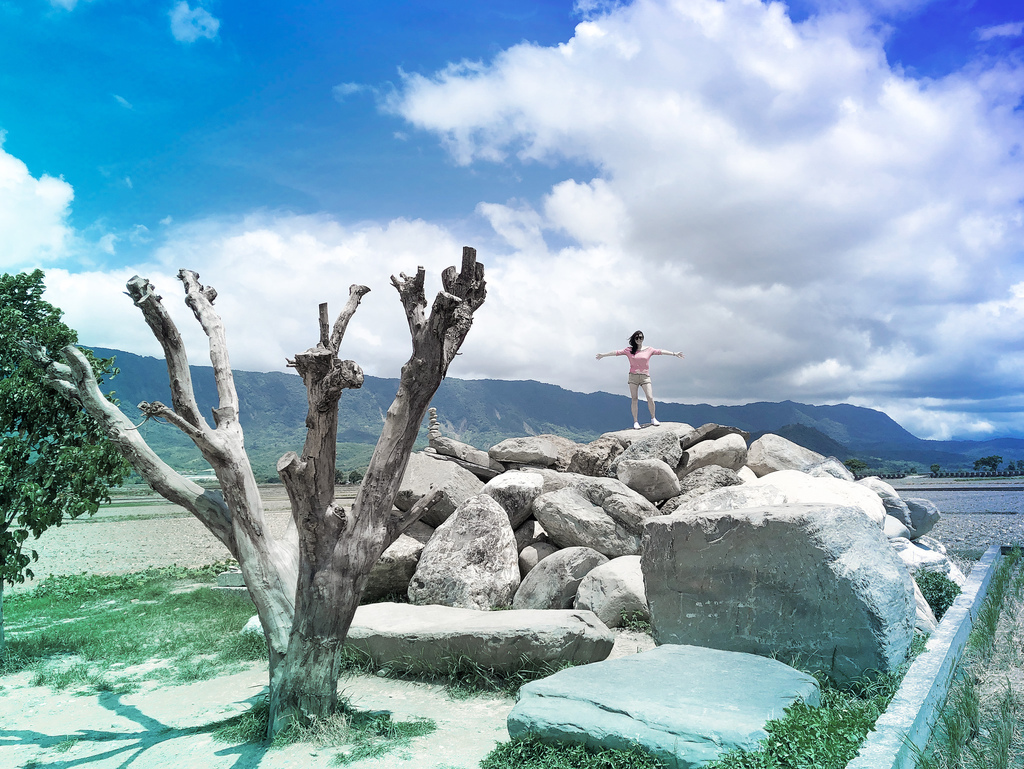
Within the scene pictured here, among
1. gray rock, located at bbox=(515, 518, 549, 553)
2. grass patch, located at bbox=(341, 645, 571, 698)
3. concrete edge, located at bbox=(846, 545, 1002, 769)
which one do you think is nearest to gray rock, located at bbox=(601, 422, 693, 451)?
gray rock, located at bbox=(515, 518, 549, 553)

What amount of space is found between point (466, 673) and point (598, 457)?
664 centimetres

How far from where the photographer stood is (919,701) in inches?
188

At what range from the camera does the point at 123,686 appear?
7.18 metres

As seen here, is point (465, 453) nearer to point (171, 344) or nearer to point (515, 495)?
point (515, 495)

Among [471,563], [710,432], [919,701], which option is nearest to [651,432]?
[710,432]

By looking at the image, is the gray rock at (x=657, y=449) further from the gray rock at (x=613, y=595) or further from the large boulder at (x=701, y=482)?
the gray rock at (x=613, y=595)

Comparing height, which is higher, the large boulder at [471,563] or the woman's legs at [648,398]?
the woman's legs at [648,398]

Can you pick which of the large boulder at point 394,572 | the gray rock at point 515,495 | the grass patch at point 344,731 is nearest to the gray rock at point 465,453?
the gray rock at point 515,495

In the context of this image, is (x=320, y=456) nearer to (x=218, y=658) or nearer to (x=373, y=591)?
(x=218, y=658)

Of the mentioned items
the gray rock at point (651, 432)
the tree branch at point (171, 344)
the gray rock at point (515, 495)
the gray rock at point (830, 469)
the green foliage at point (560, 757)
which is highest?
the tree branch at point (171, 344)

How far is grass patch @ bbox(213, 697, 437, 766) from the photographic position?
5.16 meters

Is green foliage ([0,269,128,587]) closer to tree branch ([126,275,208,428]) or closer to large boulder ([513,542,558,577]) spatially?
tree branch ([126,275,208,428])

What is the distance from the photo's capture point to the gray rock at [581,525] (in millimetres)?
9797

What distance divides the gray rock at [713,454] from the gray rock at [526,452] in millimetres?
2739
